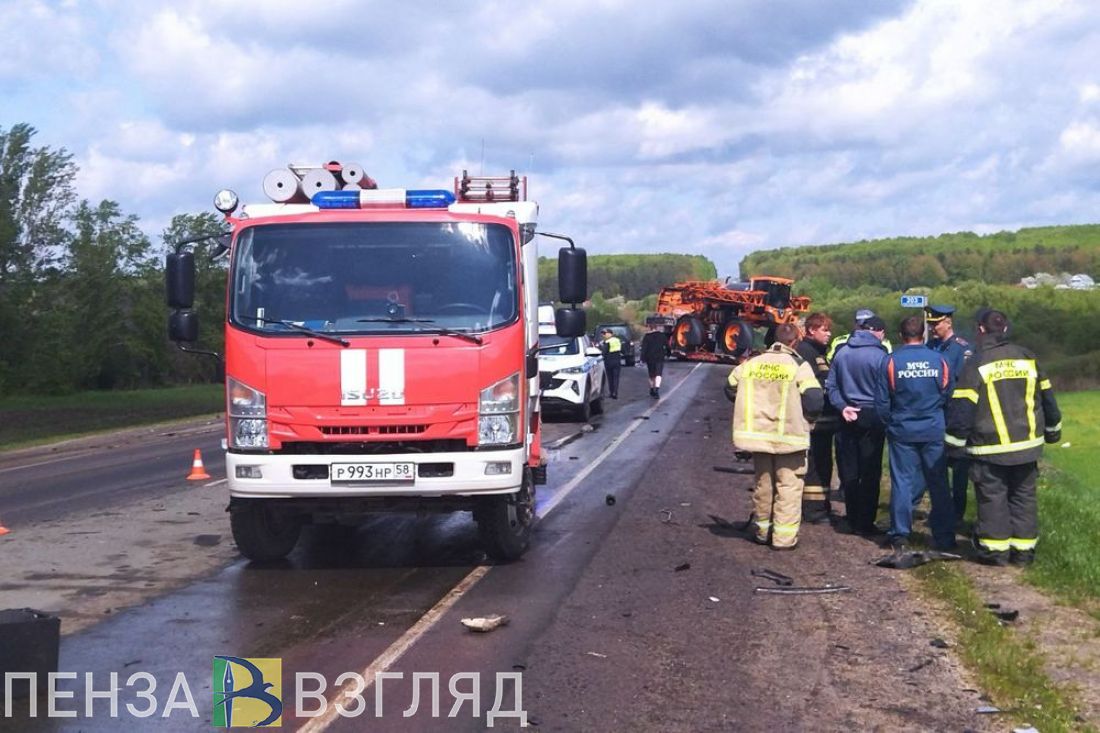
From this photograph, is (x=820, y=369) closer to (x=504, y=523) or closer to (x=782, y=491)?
(x=782, y=491)

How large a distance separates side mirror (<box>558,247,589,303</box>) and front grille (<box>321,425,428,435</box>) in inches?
69.0

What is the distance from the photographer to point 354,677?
592cm

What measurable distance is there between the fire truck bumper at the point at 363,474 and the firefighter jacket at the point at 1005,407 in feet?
11.7

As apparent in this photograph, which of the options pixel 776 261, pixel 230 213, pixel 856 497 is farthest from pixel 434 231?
pixel 776 261

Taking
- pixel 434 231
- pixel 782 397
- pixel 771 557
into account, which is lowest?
pixel 771 557

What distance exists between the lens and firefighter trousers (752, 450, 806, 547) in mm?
9375

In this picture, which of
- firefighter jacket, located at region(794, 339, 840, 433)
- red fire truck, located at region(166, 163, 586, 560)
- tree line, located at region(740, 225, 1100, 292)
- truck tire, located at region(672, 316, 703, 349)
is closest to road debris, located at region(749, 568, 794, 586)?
red fire truck, located at region(166, 163, 586, 560)

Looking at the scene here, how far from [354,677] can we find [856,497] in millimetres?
5716

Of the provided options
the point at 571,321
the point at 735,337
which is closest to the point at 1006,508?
the point at 571,321

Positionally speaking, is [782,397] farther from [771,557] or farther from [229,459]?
[229,459]

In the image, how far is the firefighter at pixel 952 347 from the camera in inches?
408

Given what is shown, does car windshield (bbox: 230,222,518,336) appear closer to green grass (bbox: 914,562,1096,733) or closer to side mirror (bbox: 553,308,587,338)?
side mirror (bbox: 553,308,587,338)

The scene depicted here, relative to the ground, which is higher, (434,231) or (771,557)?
(434,231)

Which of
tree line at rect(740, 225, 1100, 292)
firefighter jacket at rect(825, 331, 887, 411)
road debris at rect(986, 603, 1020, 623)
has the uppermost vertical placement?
tree line at rect(740, 225, 1100, 292)
